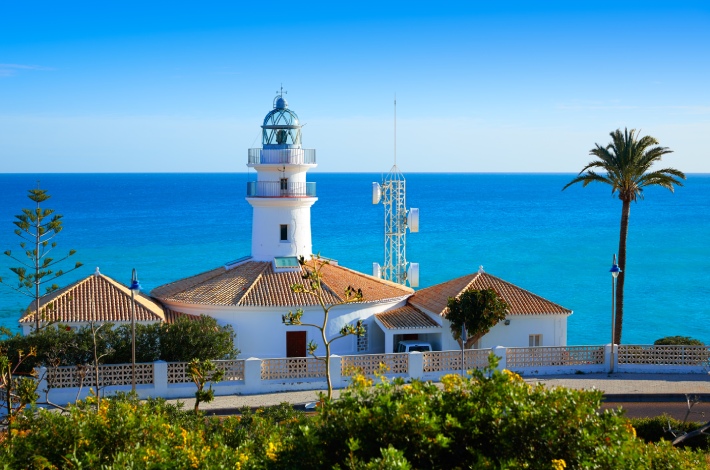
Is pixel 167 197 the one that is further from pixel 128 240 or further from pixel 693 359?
pixel 693 359

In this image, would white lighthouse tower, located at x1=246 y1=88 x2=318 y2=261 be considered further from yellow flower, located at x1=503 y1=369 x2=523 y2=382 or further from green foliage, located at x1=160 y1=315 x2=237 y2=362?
yellow flower, located at x1=503 y1=369 x2=523 y2=382

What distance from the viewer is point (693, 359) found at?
23859 mm

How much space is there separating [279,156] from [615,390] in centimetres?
1331

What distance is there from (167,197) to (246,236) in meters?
75.9

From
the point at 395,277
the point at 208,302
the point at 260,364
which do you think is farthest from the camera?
the point at 395,277

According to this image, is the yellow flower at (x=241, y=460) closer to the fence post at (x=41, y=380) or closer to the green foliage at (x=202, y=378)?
the green foliage at (x=202, y=378)

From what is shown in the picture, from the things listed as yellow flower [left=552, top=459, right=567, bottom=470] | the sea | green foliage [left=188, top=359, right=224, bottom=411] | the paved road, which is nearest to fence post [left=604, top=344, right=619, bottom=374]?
the paved road

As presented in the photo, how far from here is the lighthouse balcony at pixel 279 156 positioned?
1120 inches

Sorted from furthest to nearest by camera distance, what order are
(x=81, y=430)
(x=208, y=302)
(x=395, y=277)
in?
(x=395, y=277) < (x=208, y=302) < (x=81, y=430)

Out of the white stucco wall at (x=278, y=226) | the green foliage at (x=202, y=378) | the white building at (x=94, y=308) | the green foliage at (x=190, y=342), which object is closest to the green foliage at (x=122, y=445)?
the green foliage at (x=202, y=378)

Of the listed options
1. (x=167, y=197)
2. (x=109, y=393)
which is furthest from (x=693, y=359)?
(x=167, y=197)

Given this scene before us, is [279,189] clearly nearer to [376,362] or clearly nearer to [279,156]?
[279,156]

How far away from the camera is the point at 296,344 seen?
25.9m

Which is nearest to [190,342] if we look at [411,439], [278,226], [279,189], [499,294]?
[278,226]
